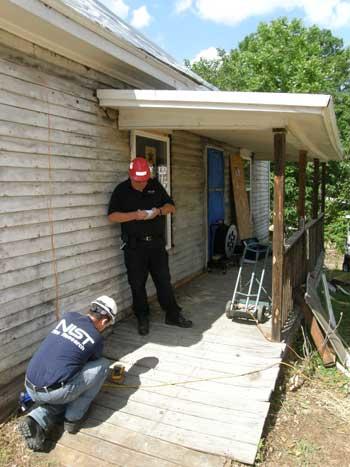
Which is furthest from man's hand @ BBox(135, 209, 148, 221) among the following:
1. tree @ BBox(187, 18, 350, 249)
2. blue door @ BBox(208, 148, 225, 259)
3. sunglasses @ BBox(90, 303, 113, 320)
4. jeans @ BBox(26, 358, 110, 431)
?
tree @ BBox(187, 18, 350, 249)

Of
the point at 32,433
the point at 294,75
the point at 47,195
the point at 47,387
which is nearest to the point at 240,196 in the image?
the point at 47,195

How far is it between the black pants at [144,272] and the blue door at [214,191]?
3.46 metres

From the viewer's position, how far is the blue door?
810 cm

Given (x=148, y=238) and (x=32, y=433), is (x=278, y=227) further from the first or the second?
(x=32, y=433)

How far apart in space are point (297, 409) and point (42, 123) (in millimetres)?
3461

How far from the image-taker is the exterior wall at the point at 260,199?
39.9 feet

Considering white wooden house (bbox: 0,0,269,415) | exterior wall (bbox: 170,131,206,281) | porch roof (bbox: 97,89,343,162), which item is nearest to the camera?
white wooden house (bbox: 0,0,269,415)

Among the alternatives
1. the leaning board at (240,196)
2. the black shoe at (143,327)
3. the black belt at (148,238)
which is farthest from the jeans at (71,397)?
the leaning board at (240,196)

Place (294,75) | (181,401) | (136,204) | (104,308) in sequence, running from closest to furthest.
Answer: (104,308)
(181,401)
(136,204)
(294,75)

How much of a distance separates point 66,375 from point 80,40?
2.84 meters

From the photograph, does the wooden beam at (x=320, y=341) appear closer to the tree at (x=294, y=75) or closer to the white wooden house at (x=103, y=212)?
the white wooden house at (x=103, y=212)

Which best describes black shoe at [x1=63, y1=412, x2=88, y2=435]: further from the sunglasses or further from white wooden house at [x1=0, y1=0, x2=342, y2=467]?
the sunglasses

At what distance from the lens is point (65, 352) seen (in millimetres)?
2928

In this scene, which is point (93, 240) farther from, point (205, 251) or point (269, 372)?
point (205, 251)
